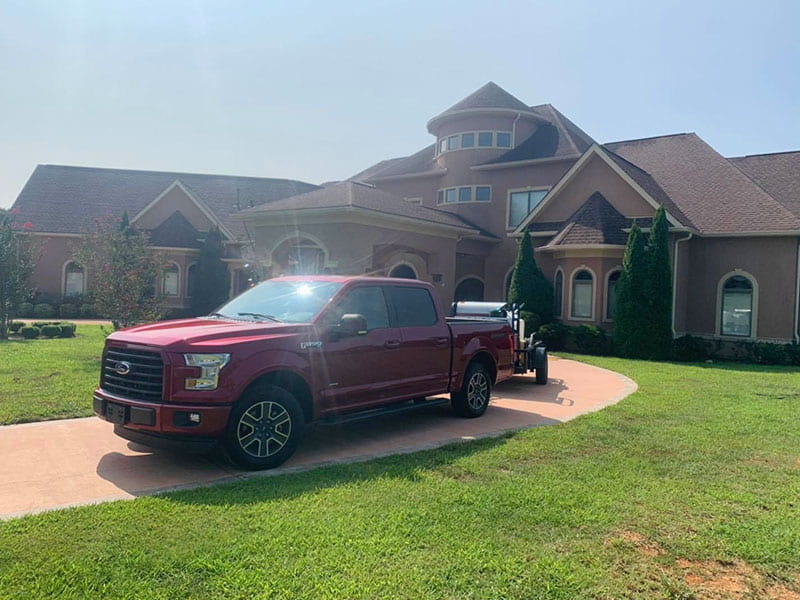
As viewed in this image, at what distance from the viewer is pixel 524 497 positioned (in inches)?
204

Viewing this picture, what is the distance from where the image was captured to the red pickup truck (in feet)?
18.5

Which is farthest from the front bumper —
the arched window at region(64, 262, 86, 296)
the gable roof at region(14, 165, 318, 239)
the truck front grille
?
the arched window at region(64, 262, 86, 296)

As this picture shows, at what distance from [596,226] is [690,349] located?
5.06 m

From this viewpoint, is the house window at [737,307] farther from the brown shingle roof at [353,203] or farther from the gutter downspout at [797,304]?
the brown shingle roof at [353,203]

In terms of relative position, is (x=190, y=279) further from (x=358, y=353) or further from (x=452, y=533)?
(x=452, y=533)

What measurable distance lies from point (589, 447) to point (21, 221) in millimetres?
33348

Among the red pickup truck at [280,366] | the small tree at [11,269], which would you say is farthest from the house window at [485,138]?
the red pickup truck at [280,366]

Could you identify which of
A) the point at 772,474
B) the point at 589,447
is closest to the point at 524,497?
the point at 589,447

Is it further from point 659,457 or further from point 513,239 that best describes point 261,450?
point 513,239

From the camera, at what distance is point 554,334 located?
66.0 ft

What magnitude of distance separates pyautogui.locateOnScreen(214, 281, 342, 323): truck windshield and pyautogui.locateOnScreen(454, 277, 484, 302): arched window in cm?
1970

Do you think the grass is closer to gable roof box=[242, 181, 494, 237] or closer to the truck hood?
the truck hood

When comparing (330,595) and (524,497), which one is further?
(524,497)

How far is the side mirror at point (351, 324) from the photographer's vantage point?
21.6 ft
